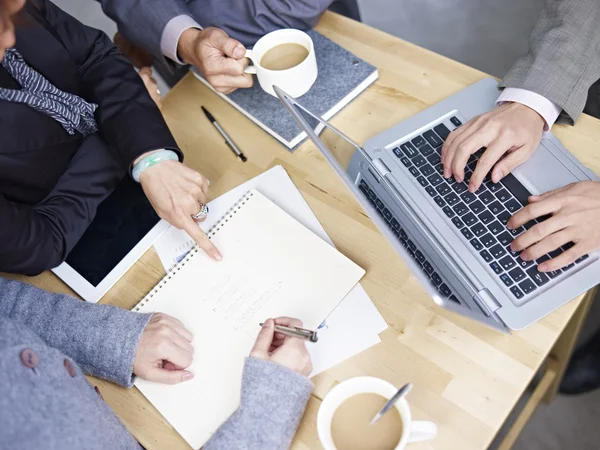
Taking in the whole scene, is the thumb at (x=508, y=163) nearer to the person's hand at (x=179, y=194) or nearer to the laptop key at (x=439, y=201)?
the laptop key at (x=439, y=201)

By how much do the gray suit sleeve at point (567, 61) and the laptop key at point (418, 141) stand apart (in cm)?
16

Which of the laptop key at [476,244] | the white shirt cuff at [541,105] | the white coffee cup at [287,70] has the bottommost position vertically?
the laptop key at [476,244]

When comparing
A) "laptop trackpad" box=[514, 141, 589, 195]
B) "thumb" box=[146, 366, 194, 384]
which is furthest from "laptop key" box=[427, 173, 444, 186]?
"thumb" box=[146, 366, 194, 384]

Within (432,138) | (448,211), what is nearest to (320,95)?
(432,138)

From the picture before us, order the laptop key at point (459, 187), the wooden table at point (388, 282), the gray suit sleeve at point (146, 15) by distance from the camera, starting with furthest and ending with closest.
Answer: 1. the gray suit sleeve at point (146, 15)
2. the laptop key at point (459, 187)
3. the wooden table at point (388, 282)

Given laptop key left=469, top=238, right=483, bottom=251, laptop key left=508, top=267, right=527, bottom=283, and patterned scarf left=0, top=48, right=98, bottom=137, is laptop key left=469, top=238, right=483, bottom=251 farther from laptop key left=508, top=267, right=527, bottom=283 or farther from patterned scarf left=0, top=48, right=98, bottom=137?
patterned scarf left=0, top=48, right=98, bottom=137

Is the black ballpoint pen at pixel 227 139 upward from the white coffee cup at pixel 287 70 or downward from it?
downward

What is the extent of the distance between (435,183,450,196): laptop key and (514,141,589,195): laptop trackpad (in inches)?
3.8

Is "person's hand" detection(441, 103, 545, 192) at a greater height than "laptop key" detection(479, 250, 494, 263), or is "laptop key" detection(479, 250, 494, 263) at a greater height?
"person's hand" detection(441, 103, 545, 192)

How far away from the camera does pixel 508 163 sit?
0.79 m

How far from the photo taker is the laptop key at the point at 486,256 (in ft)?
2.42

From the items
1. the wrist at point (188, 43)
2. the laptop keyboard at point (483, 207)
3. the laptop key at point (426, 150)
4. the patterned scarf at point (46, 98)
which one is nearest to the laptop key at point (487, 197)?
the laptop keyboard at point (483, 207)

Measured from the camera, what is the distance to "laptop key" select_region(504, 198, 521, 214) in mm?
768

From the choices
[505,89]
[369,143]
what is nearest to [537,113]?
[505,89]
